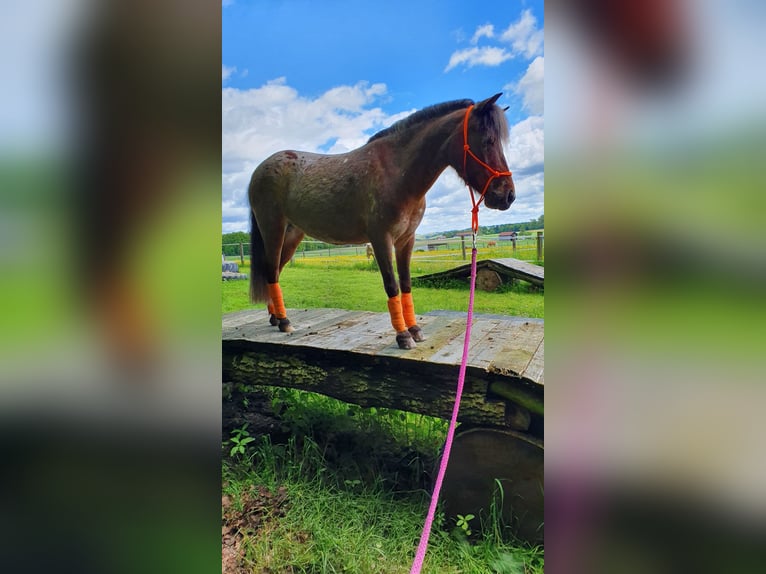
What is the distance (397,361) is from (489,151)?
4.01 ft

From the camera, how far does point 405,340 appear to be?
208 cm

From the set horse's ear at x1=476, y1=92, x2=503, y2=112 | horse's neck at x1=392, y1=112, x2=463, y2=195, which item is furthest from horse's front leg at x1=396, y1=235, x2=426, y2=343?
horse's ear at x1=476, y1=92, x2=503, y2=112

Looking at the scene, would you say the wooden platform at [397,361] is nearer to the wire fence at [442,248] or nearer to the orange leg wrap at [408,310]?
the orange leg wrap at [408,310]

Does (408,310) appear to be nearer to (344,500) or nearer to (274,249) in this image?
(274,249)

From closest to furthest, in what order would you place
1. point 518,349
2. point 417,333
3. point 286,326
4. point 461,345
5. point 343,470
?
1. point 518,349
2. point 461,345
3. point 417,333
4. point 343,470
5. point 286,326

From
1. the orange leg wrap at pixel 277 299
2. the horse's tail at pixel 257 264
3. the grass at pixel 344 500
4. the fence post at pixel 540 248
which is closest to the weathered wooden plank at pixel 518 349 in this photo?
the fence post at pixel 540 248

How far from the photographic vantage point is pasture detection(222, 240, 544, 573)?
6.12 ft

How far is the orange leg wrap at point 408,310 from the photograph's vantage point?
2.16m

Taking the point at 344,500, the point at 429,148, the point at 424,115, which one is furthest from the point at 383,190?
the point at 344,500

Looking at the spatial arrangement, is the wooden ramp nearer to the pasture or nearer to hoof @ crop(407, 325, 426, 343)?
the pasture

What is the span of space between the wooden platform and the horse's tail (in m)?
0.24
